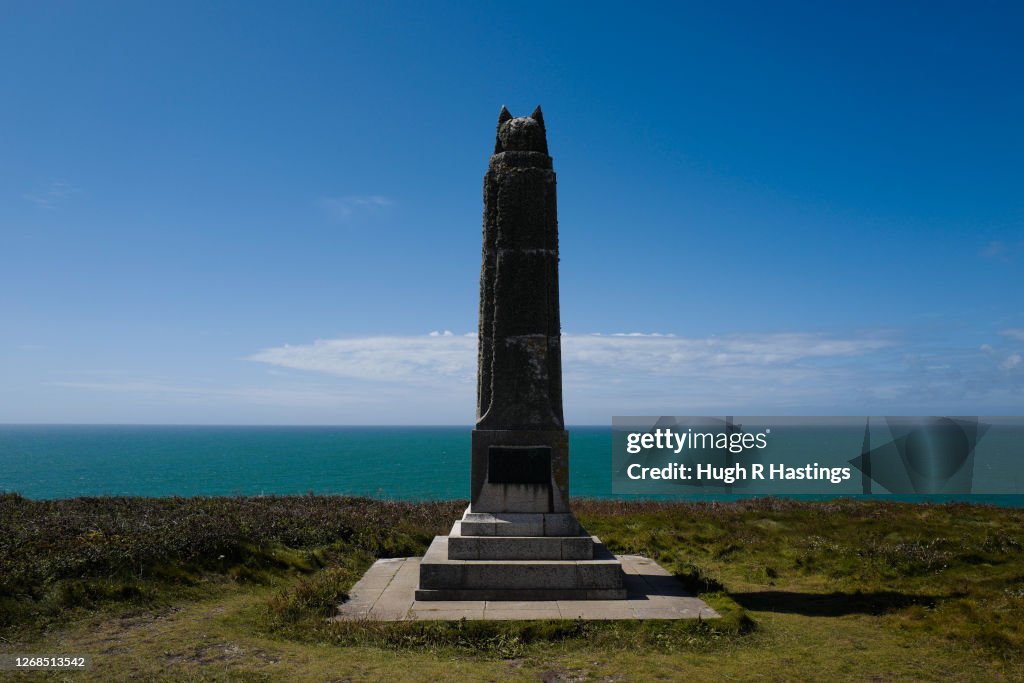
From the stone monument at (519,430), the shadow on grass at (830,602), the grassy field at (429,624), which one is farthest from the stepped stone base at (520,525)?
the shadow on grass at (830,602)

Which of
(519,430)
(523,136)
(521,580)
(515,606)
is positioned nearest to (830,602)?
(521,580)

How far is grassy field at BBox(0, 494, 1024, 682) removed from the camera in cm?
793

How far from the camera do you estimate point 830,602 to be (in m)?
11.2

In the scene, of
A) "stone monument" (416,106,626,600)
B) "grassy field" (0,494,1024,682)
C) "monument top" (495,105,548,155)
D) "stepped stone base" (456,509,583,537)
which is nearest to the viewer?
"grassy field" (0,494,1024,682)

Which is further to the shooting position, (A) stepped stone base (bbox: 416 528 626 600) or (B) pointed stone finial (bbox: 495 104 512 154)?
(B) pointed stone finial (bbox: 495 104 512 154)

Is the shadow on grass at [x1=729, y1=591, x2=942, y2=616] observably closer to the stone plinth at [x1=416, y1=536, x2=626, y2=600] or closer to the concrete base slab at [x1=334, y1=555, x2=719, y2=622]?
the concrete base slab at [x1=334, y1=555, x2=719, y2=622]

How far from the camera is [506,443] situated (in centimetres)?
1150

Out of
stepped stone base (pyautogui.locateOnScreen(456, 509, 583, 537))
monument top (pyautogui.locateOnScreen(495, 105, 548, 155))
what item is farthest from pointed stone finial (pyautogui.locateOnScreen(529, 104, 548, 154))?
stepped stone base (pyautogui.locateOnScreen(456, 509, 583, 537))

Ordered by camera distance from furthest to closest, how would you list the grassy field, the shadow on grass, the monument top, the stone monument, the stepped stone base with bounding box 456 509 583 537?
1. the monument top
2. the stepped stone base with bounding box 456 509 583 537
3. the shadow on grass
4. the stone monument
5. the grassy field

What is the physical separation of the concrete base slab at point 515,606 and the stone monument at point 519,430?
9.9 inches

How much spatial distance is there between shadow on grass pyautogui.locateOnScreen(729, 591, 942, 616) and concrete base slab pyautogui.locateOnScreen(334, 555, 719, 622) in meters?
1.24

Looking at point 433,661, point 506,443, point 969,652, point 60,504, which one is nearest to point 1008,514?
point 969,652

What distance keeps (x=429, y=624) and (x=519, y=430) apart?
358cm

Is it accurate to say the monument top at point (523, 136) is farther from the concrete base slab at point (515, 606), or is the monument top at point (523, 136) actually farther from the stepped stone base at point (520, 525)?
the concrete base slab at point (515, 606)
